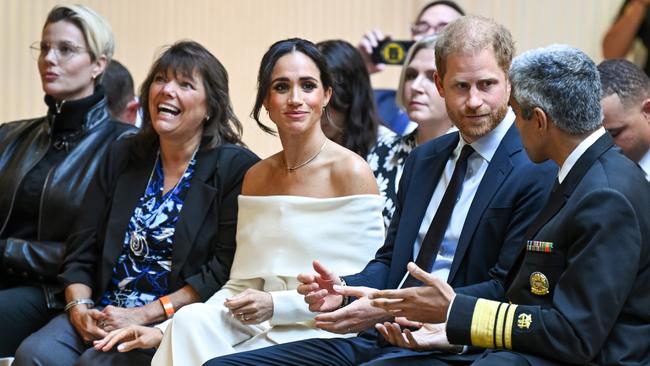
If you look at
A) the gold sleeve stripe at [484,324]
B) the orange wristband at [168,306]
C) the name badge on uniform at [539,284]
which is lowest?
the orange wristband at [168,306]

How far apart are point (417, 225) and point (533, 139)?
62 cm

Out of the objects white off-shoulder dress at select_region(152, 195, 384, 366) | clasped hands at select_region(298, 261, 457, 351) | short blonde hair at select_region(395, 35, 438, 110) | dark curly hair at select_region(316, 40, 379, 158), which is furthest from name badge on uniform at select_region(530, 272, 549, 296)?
dark curly hair at select_region(316, 40, 379, 158)

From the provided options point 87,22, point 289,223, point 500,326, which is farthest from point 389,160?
point 500,326

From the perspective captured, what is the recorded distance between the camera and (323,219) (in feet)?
11.4

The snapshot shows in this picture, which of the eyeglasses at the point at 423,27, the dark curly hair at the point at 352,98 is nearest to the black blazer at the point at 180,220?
the dark curly hair at the point at 352,98

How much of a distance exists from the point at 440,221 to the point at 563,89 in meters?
0.64

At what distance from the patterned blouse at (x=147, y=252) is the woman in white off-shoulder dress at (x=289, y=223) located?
307 millimetres

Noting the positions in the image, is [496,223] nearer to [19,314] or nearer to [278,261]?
[278,261]

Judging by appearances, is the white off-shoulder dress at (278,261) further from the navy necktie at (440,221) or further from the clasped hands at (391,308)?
the navy necktie at (440,221)

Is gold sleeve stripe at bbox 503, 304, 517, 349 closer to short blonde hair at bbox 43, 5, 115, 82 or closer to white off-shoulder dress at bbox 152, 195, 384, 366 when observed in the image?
white off-shoulder dress at bbox 152, 195, 384, 366

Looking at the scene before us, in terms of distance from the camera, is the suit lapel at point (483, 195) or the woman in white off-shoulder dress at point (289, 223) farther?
the woman in white off-shoulder dress at point (289, 223)

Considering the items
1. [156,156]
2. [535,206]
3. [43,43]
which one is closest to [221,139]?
[156,156]

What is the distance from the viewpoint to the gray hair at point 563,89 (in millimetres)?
Answer: 2582

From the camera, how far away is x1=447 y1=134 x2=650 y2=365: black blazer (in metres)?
2.40
